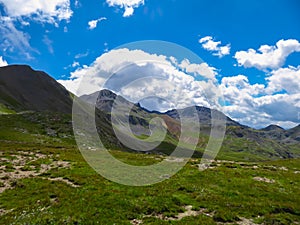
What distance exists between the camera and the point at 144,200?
74.5ft

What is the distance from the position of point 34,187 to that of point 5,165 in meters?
11.9

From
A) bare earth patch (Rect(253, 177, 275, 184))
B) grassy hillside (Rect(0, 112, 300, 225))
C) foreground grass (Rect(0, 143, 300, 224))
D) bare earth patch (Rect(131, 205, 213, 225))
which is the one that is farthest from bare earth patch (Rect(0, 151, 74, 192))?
bare earth patch (Rect(253, 177, 275, 184))

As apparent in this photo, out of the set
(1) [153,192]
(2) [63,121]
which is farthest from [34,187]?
(2) [63,121]

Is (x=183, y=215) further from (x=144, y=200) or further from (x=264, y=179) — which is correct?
(x=264, y=179)

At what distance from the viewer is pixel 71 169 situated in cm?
3334

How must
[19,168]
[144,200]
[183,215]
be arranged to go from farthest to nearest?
[19,168], [144,200], [183,215]

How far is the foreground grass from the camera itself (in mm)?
19078

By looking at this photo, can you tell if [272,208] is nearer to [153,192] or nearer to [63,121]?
[153,192]

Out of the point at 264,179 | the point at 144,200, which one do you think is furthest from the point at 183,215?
the point at 264,179

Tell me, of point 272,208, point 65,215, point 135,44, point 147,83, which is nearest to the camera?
point 65,215

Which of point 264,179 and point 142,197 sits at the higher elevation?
point 264,179

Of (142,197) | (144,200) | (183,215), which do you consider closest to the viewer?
(183,215)

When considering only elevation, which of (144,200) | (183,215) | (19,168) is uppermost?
(19,168)

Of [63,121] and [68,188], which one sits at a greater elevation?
[63,121]
